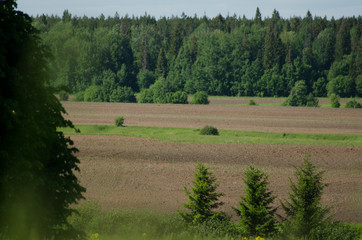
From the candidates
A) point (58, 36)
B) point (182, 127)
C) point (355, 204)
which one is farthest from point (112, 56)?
point (355, 204)

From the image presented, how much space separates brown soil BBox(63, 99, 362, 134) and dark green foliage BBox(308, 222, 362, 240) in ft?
84.7

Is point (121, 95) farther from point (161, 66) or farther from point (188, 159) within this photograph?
point (188, 159)

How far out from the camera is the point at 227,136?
→ 3553 cm

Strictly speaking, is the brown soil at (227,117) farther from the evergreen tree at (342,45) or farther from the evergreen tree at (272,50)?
the evergreen tree at (342,45)

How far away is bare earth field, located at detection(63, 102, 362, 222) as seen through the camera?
1906cm

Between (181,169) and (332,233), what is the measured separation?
1131cm

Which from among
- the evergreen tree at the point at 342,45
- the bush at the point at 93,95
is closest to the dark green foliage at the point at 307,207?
the bush at the point at 93,95

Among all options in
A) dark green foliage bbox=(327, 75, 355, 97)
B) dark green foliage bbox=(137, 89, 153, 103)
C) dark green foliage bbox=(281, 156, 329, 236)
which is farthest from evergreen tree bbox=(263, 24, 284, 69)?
dark green foliage bbox=(281, 156, 329, 236)

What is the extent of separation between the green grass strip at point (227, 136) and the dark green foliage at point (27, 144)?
22819mm

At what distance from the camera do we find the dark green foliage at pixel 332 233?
44.4 ft

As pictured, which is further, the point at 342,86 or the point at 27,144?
the point at 342,86

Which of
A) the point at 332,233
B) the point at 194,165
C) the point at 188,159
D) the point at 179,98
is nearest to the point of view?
the point at 332,233

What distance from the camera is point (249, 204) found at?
14039 millimetres

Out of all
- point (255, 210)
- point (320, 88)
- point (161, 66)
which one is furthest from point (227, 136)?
point (161, 66)
